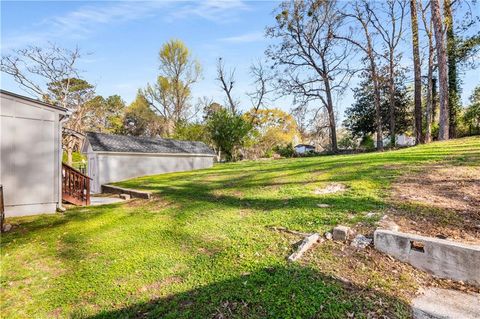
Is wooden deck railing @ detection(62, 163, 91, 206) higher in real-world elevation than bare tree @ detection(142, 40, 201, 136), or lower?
lower

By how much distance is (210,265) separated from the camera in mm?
3119

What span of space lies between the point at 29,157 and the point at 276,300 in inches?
277

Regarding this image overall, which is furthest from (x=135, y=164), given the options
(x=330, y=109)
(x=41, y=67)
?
(x=330, y=109)

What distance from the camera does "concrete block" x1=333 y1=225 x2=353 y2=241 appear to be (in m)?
3.20

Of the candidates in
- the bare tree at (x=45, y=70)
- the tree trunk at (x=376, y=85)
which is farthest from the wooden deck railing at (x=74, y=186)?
the tree trunk at (x=376, y=85)

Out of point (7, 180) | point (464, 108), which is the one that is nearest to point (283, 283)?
point (7, 180)

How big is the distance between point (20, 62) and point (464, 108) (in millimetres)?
30653

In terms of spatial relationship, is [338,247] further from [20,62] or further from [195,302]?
[20,62]

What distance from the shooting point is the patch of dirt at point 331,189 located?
530cm

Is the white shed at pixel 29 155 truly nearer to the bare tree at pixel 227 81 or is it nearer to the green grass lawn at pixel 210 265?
the green grass lawn at pixel 210 265

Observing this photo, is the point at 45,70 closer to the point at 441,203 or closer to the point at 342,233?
the point at 342,233

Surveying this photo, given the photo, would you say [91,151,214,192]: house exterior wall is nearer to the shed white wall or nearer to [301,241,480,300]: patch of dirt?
the shed white wall

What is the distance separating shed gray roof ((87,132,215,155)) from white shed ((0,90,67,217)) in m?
6.70

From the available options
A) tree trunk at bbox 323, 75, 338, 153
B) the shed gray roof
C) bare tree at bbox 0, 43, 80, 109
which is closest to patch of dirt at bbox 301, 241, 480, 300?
the shed gray roof
